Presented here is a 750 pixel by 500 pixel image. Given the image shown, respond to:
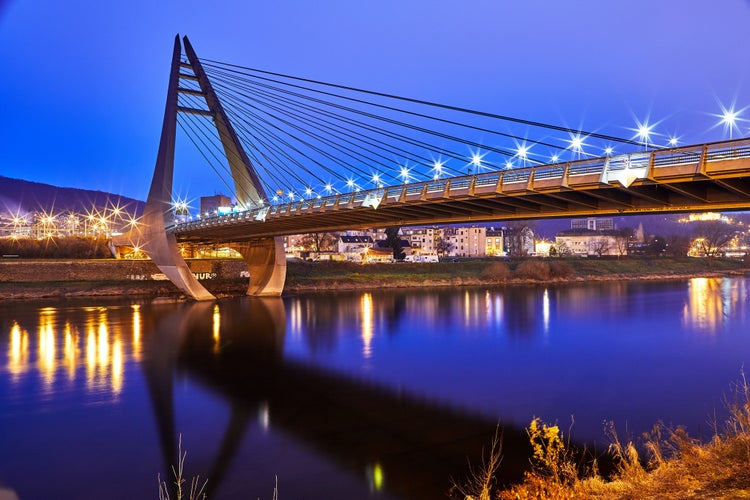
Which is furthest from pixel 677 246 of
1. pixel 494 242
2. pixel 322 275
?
pixel 322 275

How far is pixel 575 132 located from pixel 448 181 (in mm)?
4086

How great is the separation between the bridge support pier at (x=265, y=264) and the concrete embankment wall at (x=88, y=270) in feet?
23.4

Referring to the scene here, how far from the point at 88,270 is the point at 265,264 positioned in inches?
667

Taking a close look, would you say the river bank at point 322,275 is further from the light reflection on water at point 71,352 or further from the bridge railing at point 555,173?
the bridge railing at point 555,173

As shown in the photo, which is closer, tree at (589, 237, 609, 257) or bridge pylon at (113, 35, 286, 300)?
bridge pylon at (113, 35, 286, 300)

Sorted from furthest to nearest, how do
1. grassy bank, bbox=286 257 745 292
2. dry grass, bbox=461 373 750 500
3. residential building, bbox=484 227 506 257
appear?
residential building, bbox=484 227 506 257, grassy bank, bbox=286 257 745 292, dry grass, bbox=461 373 750 500

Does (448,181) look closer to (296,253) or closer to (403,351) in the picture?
(403,351)

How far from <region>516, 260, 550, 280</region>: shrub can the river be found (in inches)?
975

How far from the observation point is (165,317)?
30.7 m

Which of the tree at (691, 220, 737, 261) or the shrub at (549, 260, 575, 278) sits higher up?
the tree at (691, 220, 737, 261)

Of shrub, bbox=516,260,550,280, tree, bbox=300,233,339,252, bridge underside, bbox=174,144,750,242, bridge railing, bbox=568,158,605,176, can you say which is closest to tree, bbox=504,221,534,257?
shrub, bbox=516,260,550,280

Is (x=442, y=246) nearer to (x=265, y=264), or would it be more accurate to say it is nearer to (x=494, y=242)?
(x=494, y=242)

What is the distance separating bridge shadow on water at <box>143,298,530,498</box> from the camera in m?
9.23

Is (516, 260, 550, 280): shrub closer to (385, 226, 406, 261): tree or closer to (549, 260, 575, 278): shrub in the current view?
(549, 260, 575, 278): shrub
